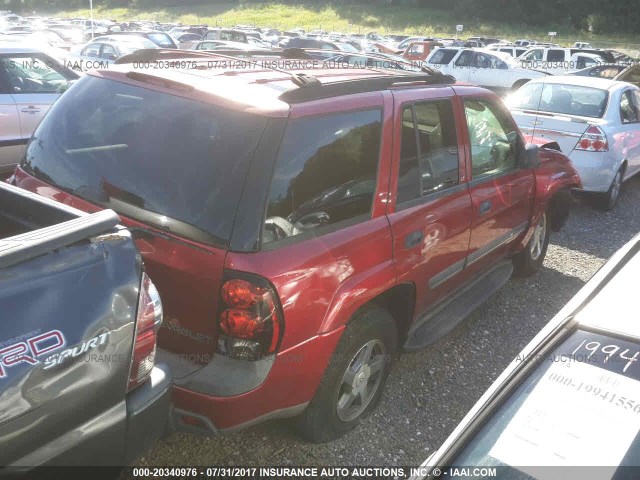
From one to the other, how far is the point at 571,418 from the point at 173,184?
176cm

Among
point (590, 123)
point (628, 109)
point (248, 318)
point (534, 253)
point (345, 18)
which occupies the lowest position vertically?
point (534, 253)

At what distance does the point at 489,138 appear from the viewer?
4.10 meters

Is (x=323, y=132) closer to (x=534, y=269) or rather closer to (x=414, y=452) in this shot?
(x=414, y=452)

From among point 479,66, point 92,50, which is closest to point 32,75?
point 92,50

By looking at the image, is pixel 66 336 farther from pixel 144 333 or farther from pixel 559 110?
pixel 559 110

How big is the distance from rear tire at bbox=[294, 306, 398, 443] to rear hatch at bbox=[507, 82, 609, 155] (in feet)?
16.3

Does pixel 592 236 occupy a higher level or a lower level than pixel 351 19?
lower

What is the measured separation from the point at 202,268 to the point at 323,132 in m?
0.84

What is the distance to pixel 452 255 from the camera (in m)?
3.59

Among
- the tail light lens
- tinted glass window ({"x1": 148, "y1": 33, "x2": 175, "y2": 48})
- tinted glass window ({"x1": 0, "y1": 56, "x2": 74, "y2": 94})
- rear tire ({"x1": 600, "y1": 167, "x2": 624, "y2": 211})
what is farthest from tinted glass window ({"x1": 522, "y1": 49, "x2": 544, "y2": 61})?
tinted glass window ({"x1": 0, "y1": 56, "x2": 74, "y2": 94})

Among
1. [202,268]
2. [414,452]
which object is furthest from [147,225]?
[414,452]

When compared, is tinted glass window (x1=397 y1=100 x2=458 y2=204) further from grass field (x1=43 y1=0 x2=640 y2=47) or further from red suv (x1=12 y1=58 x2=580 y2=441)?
grass field (x1=43 y1=0 x2=640 y2=47)

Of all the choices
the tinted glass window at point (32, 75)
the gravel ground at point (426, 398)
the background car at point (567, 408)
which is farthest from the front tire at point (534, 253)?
the tinted glass window at point (32, 75)

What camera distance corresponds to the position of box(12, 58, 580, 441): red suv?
2.41 meters
